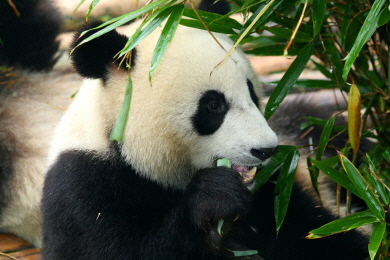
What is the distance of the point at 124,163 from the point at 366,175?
0.99 m

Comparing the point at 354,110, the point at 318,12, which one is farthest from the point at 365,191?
the point at 318,12

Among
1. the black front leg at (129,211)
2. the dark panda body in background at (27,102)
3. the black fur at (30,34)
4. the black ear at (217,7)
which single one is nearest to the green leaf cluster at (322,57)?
the black ear at (217,7)

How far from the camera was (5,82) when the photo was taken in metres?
3.92

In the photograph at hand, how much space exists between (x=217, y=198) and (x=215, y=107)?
369mm

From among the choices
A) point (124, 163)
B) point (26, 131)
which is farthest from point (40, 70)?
point (124, 163)

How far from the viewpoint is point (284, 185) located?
235cm

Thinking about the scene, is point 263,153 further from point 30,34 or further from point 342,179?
point 30,34

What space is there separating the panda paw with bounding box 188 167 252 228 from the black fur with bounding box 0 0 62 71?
2482 millimetres

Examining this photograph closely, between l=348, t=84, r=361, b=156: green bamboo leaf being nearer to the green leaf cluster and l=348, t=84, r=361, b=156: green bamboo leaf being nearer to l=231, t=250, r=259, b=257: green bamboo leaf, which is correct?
the green leaf cluster

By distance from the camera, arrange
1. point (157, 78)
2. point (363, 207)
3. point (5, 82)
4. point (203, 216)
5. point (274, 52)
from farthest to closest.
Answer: point (5, 82) → point (363, 207) → point (274, 52) → point (157, 78) → point (203, 216)

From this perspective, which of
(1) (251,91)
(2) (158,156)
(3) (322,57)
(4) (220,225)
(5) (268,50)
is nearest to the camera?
(4) (220,225)

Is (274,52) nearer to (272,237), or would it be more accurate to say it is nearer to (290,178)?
(290,178)

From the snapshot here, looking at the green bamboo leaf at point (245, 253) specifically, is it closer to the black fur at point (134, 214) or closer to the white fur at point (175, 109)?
the black fur at point (134, 214)

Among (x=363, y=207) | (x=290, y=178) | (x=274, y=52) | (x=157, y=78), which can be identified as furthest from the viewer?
(x=363, y=207)
